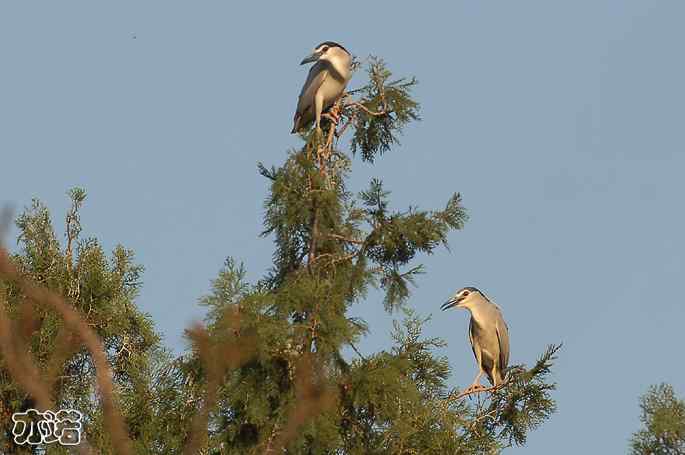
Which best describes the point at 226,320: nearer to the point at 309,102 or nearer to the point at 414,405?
the point at 414,405

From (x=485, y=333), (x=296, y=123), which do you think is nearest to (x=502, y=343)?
(x=485, y=333)

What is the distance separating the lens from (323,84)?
394 inches

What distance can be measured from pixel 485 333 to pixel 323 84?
383 cm

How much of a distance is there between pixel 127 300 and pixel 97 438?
274cm

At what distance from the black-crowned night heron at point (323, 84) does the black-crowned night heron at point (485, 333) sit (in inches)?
125

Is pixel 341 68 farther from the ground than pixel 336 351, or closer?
farther from the ground

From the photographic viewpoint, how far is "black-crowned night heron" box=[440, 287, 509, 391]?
1234 cm

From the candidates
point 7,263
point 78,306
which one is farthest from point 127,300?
point 7,263

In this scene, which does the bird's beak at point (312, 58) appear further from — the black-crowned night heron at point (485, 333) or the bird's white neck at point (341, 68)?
the black-crowned night heron at point (485, 333)

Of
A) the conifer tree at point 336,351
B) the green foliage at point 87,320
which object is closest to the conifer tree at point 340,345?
the conifer tree at point 336,351

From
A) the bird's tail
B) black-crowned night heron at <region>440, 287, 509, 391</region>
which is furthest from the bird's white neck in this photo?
black-crowned night heron at <region>440, 287, 509, 391</region>

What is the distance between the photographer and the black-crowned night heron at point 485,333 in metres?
12.3

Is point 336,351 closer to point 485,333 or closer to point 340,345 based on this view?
point 340,345

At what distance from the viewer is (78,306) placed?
1183cm
